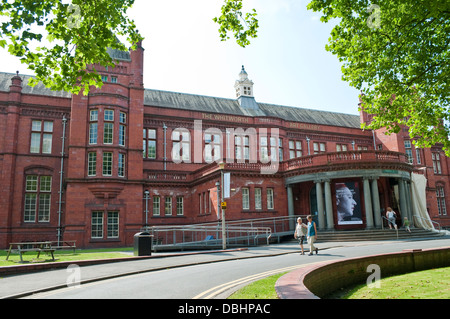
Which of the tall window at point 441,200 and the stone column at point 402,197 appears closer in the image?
the stone column at point 402,197

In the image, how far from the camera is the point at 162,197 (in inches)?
1287

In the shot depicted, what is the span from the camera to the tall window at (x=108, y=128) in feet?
99.7

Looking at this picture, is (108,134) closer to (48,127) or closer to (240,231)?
(48,127)

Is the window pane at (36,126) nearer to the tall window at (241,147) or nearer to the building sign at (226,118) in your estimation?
the building sign at (226,118)

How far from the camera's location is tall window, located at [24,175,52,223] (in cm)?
3022

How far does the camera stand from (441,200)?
44062mm

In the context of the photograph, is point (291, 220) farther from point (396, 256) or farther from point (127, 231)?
point (396, 256)

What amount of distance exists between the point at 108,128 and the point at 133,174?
4.15 meters

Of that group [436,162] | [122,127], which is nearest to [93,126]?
[122,127]

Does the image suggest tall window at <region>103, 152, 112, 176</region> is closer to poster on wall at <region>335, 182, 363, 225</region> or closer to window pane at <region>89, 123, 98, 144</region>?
window pane at <region>89, 123, 98, 144</region>

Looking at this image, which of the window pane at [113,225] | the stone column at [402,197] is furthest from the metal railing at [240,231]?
the stone column at [402,197]

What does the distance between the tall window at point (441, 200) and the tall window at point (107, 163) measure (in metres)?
36.1

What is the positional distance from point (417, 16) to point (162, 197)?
2434 cm

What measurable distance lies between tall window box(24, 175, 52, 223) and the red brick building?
0.07 meters
